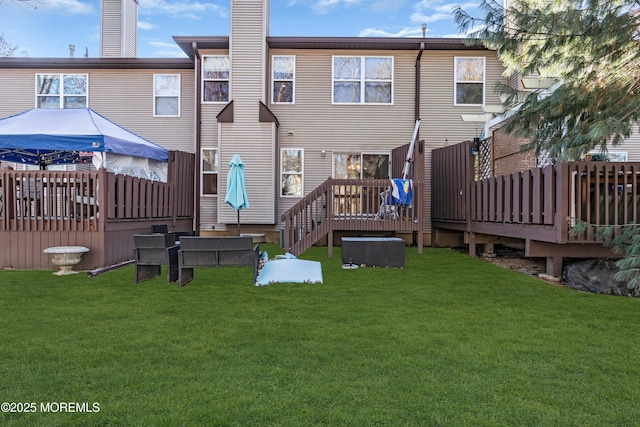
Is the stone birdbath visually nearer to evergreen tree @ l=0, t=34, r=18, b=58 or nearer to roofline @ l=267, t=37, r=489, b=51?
roofline @ l=267, t=37, r=489, b=51

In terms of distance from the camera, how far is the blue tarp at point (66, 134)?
25.4ft

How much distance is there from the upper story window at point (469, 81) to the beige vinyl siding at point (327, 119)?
4.50 feet

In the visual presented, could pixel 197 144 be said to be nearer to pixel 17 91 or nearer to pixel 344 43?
pixel 344 43

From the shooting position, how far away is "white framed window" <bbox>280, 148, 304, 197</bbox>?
12.3m

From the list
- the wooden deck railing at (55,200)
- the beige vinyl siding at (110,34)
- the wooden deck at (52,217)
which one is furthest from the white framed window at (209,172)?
the beige vinyl siding at (110,34)

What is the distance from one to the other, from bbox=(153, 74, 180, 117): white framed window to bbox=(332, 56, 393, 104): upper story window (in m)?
4.90

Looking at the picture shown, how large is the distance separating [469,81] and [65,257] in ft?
36.7

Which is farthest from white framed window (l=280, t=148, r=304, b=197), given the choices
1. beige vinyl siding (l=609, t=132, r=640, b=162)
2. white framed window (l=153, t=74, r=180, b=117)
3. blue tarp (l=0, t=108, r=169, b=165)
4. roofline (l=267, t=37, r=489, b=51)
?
beige vinyl siding (l=609, t=132, r=640, b=162)

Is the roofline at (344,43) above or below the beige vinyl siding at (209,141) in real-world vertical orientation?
above

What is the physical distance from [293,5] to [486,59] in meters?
11.7

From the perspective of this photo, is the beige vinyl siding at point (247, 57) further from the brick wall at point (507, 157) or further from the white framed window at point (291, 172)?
the brick wall at point (507, 157)

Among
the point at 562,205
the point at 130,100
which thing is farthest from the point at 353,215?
the point at 130,100

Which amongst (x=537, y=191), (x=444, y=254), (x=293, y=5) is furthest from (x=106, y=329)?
(x=293, y=5)

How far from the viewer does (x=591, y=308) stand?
15.4 feet
